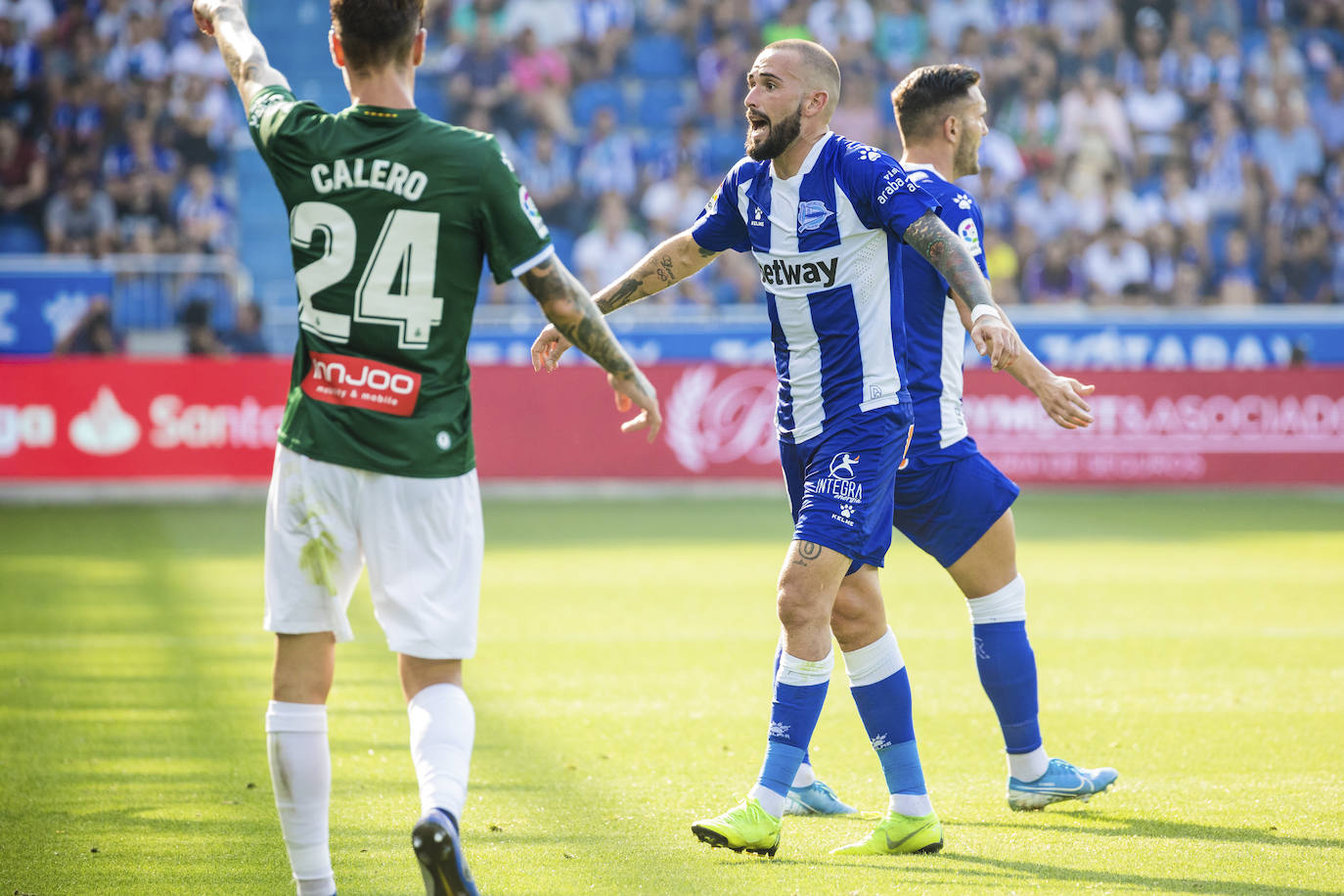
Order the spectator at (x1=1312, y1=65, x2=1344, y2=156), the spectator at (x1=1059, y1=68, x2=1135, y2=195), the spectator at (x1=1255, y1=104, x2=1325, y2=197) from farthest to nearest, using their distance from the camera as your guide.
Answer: the spectator at (x1=1312, y1=65, x2=1344, y2=156) → the spectator at (x1=1255, y1=104, x2=1325, y2=197) → the spectator at (x1=1059, y1=68, x2=1135, y2=195)

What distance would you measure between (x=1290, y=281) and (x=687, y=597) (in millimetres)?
13017

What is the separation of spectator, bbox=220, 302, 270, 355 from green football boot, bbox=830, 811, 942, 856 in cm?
1315

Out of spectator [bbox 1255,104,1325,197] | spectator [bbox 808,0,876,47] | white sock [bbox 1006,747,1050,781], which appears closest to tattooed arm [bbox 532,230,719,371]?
white sock [bbox 1006,747,1050,781]

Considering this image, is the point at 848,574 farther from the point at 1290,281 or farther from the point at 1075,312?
the point at 1290,281

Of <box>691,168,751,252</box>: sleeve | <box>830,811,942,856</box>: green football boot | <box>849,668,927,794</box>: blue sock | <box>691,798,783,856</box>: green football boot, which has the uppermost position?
<box>691,168,751,252</box>: sleeve

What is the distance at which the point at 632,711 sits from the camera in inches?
253

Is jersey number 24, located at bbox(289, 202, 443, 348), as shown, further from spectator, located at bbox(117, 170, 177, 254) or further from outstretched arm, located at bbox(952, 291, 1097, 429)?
spectator, located at bbox(117, 170, 177, 254)

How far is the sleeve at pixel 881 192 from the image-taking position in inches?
171

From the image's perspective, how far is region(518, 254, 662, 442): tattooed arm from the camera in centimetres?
359

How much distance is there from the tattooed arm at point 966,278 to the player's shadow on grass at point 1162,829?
154 cm

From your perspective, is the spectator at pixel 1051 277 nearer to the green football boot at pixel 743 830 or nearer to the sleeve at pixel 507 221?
the green football boot at pixel 743 830

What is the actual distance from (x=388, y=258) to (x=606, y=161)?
56.0 ft

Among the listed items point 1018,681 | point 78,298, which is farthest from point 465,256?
point 78,298

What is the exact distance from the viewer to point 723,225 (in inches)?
193
